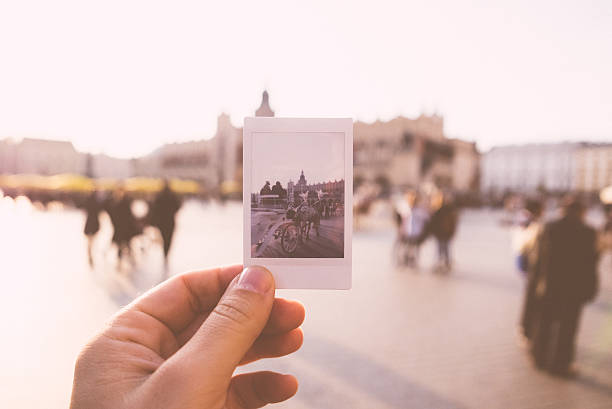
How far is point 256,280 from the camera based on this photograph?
1247mm

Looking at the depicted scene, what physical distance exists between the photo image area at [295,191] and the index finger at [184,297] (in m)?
0.26

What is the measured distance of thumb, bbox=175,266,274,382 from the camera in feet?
3.52

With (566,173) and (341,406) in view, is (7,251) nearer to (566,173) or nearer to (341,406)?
(341,406)

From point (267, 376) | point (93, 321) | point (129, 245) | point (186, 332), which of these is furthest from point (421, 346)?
point (129, 245)

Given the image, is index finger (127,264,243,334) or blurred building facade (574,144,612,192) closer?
index finger (127,264,243,334)

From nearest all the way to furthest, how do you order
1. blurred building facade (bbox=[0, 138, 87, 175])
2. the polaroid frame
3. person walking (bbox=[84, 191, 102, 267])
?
the polaroid frame, person walking (bbox=[84, 191, 102, 267]), blurred building facade (bbox=[0, 138, 87, 175])

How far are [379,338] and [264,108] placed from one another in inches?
122

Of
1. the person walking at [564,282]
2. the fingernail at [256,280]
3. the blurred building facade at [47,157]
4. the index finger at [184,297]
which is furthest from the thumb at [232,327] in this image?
the blurred building facade at [47,157]

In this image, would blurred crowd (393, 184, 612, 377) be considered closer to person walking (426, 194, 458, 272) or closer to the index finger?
the index finger

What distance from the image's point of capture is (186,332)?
4.75ft

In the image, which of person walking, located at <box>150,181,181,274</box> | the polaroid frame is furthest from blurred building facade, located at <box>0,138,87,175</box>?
Result: the polaroid frame

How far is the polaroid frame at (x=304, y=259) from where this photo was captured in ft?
4.27

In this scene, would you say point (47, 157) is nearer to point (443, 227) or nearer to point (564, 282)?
point (443, 227)

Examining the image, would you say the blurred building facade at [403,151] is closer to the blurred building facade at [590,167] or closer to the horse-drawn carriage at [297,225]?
the horse-drawn carriage at [297,225]
